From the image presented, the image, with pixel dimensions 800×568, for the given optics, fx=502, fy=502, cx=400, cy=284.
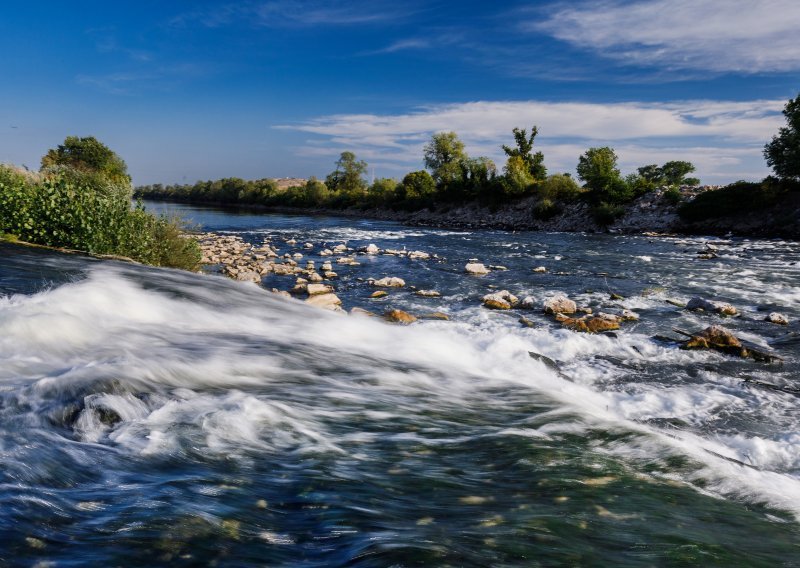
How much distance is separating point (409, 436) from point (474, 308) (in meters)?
9.23

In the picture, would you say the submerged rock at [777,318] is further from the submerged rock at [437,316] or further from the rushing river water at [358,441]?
the submerged rock at [437,316]

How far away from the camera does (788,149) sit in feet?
131

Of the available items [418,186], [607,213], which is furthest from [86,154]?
[607,213]

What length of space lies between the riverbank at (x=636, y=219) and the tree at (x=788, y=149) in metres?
2.69

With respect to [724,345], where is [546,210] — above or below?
above

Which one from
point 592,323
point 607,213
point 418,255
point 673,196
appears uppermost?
point 673,196

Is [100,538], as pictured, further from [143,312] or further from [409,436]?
[143,312]

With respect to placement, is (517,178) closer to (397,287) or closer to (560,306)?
(397,287)

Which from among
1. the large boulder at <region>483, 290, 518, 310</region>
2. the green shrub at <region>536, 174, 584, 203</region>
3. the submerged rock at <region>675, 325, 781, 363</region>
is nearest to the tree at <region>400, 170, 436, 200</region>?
the green shrub at <region>536, 174, 584, 203</region>

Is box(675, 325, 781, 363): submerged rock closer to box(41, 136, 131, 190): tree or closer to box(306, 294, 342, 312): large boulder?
box(306, 294, 342, 312): large boulder

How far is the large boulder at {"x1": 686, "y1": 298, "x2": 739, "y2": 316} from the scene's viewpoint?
42.4ft

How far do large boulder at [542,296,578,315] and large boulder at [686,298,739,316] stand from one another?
317 cm

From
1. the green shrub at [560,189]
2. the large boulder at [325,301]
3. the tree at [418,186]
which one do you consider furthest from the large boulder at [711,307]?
the tree at [418,186]

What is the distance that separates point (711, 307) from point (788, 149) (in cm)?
3681
